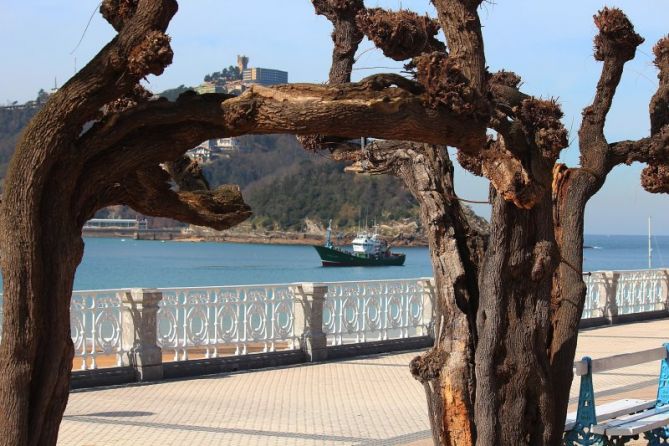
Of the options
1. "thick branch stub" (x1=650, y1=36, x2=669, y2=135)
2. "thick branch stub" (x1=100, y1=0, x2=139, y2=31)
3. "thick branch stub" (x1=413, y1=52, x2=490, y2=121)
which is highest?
"thick branch stub" (x1=650, y1=36, x2=669, y2=135)

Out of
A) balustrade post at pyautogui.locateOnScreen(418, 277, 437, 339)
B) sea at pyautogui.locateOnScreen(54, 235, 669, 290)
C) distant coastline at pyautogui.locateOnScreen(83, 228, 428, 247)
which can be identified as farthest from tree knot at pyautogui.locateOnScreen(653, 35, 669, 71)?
distant coastline at pyautogui.locateOnScreen(83, 228, 428, 247)

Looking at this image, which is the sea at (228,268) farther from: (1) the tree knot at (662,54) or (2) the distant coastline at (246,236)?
(1) the tree knot at (662,54)

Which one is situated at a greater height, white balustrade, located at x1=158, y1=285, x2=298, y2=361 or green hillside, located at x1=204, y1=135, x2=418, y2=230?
green hillside, located at x1=204, y1=135, x2=418, y2=230

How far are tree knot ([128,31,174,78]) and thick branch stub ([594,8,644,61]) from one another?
18.1 ft

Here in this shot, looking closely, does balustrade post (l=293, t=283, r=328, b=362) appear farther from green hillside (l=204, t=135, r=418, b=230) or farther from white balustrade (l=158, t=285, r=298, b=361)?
green hillside (l=204, t=135, r=418, b=230)

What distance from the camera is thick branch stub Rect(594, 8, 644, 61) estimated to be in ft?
28.3

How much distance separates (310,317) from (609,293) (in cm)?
982

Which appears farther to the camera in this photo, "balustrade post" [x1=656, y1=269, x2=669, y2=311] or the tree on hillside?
"balustrade post" [x1=656, y1=269, x2=669, y2=311]

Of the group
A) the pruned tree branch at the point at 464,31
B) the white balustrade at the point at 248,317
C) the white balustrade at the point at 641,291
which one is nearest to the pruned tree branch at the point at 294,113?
the pruned tree branch at the point at 464,31

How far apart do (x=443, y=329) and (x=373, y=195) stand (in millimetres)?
114944

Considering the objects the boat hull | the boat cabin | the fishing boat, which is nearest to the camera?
the boat hull

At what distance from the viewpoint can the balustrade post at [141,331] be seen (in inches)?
527

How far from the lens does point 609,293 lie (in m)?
23.2

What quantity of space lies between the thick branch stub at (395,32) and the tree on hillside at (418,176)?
0.01 meters
